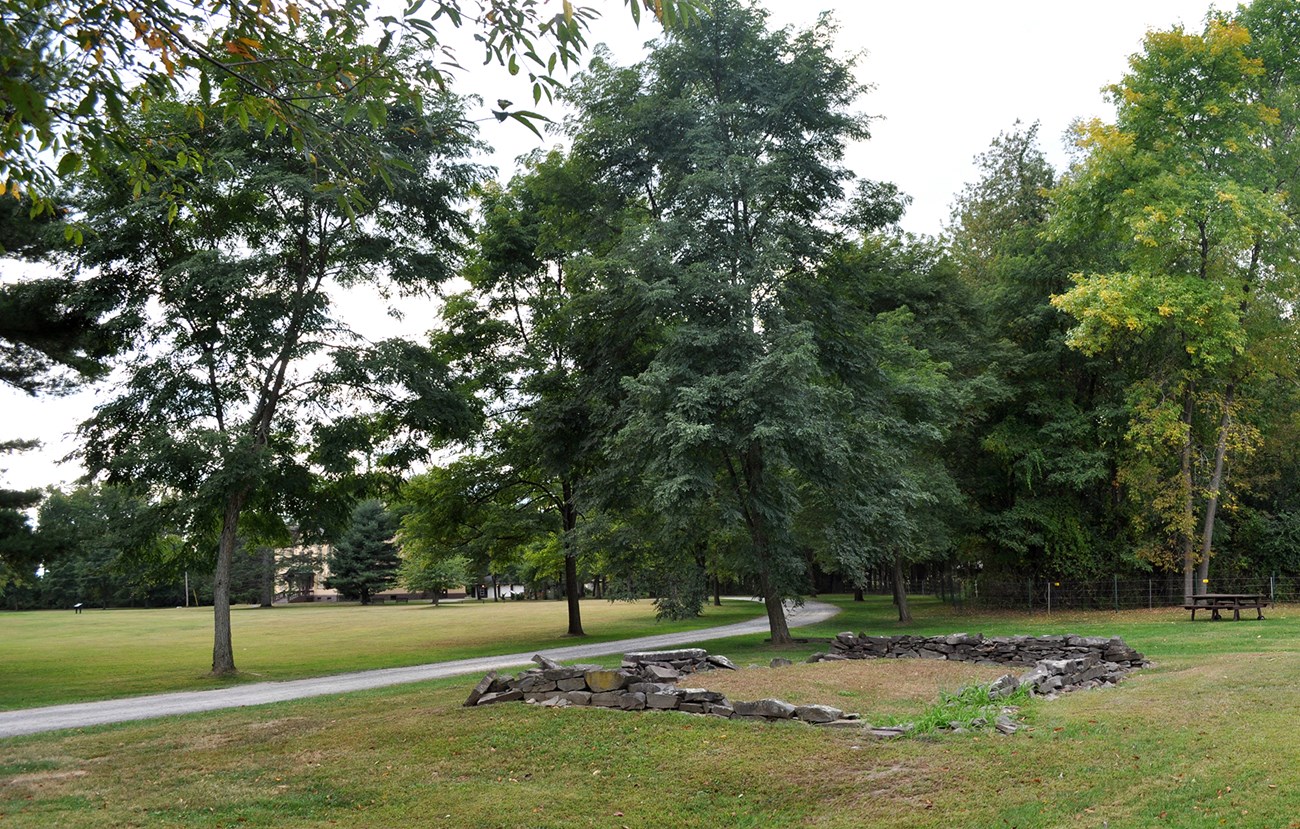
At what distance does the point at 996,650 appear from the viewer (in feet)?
57.5

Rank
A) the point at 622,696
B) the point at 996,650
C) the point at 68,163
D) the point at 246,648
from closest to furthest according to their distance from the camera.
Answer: the point at 68,163
the point at 622,696
the point at 996,650
the point at 246,648

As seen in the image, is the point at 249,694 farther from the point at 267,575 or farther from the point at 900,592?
the point at 267,575

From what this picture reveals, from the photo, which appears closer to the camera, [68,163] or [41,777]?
[68,163]

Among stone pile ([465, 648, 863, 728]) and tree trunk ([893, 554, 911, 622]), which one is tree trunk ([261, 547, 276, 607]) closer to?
tree trunk ([893, 554, 911, 622])

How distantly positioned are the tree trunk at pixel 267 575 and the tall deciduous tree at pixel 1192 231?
8191 cm

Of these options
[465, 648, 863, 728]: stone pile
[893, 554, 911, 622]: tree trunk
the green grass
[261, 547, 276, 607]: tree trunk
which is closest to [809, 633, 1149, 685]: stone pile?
[465, 648, 863, 728]: stone pile

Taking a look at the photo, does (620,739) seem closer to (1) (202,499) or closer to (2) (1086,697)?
(2) (1086,697)

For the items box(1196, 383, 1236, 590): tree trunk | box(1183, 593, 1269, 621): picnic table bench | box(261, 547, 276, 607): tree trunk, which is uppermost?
box(1196, 383, 1236, 590): tree trunk

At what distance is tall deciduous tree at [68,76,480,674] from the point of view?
20.4m

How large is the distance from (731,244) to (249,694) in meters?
14.2

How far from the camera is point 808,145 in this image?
2262 centimetres

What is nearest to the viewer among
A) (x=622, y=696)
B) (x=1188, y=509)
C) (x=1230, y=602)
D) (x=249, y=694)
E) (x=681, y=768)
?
(x=681, y=768)

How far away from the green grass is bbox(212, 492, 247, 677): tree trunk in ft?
1.64

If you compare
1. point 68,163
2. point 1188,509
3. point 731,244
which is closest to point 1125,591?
point 1188,509
